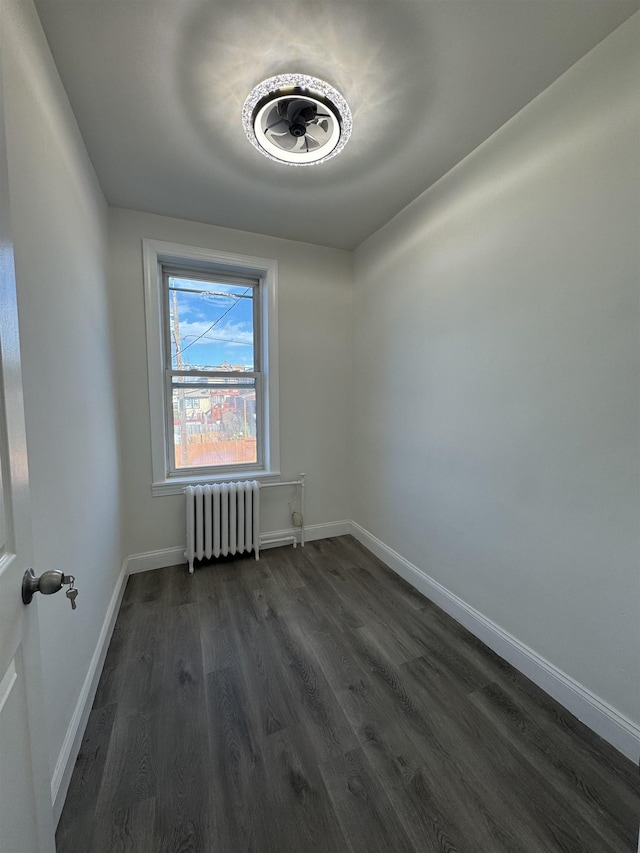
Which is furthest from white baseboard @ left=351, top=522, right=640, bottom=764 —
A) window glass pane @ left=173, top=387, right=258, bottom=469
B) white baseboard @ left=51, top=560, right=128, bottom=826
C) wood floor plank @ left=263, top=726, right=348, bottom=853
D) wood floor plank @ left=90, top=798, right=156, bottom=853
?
white baseboard @ left=51, top=560, right=128, bottom=826

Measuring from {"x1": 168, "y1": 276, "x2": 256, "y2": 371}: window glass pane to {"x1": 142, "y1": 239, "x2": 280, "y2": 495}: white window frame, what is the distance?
0.10 metres

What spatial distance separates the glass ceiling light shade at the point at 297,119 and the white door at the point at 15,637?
42.4 inches

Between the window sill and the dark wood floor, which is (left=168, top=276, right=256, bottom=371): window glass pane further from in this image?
the dark wood floor

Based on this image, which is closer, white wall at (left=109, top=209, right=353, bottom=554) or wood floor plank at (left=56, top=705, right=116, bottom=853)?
wood floor plank at (left=56, top=705, right=116, bottom=853)

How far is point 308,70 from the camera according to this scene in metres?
1.35

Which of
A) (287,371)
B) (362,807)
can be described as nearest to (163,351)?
(287,371)

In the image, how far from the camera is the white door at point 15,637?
619mm

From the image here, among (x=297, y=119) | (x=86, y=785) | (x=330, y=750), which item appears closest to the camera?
(x=86, y=785)

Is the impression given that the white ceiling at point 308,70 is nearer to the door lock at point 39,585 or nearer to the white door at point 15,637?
the white door at point 15,637

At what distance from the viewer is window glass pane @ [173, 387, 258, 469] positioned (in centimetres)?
273

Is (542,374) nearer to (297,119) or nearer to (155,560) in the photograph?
(297,119)

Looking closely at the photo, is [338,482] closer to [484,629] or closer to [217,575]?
[217,575]

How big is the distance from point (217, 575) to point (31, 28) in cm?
286

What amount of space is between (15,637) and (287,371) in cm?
240
